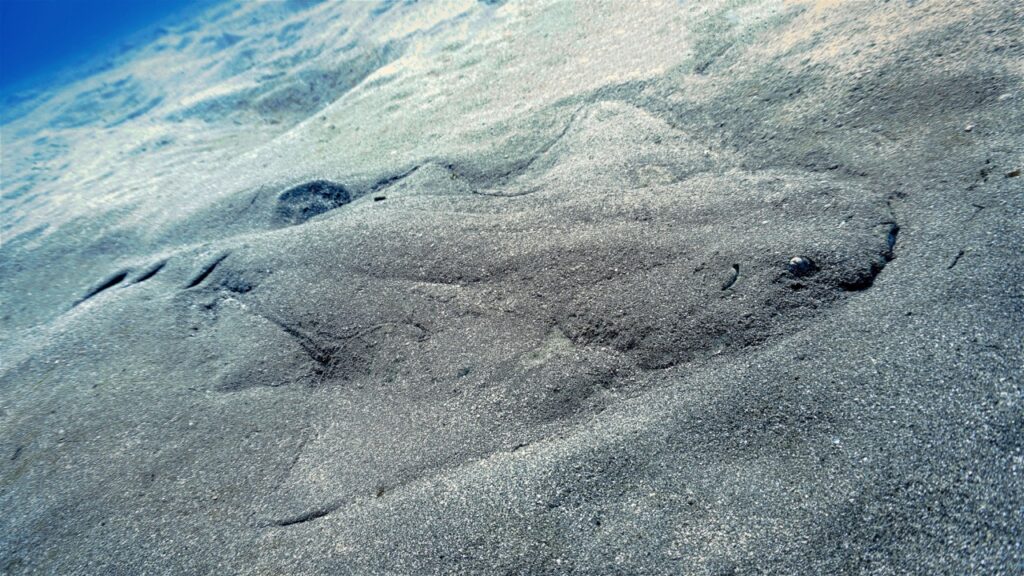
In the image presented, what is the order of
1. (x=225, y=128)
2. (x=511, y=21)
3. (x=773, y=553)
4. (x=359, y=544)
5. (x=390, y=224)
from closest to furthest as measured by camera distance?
(x=773, y=553) → (x=359, y=544) → (x=390, y=224) → (x=511, y=21) → (x=225, y=128)

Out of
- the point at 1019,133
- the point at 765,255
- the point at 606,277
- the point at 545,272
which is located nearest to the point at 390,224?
the point at 545,272

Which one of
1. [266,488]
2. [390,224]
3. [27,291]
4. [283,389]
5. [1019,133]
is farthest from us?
[27,291]

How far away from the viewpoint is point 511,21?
518 cm

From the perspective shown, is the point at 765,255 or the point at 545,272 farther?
the point at 545,272

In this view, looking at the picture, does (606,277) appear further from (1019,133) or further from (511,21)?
(511,21)

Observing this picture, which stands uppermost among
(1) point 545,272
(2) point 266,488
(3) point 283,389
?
(1) point 545,272

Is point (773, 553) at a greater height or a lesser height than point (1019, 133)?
lesser

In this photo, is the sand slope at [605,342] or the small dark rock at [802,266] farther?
the small dark rock at [802,266]

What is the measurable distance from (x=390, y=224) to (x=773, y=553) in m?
2.40

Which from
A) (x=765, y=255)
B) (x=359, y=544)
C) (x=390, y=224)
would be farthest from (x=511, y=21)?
(x=359, y=544)

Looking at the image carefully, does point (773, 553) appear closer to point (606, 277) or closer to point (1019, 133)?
point (606, 277)

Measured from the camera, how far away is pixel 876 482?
1.35 meters

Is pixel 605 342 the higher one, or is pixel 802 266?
pixel 802 266

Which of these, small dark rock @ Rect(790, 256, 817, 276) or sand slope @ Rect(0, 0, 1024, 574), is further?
small dark rock @ Rect(790, 256, 817, 276)
